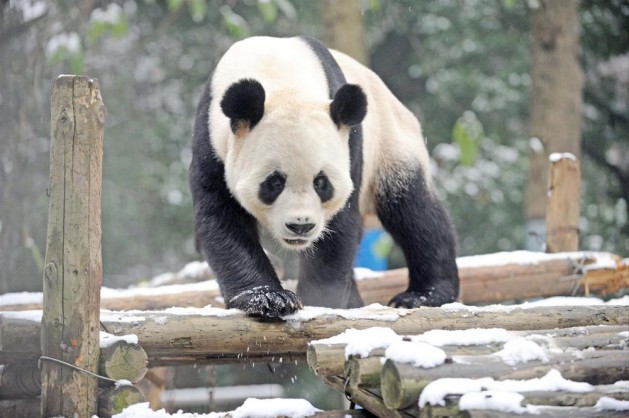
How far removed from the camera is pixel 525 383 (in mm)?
2252

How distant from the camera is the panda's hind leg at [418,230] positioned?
4492 mm

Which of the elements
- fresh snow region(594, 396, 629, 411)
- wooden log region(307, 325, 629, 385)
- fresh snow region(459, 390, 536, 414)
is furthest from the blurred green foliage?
fresh snow region(459, 390, 536, 414)

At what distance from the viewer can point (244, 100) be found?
3.35 metres

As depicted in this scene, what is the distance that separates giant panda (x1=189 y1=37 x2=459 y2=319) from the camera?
3.35 meters

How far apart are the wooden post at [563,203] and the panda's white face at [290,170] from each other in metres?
2.39

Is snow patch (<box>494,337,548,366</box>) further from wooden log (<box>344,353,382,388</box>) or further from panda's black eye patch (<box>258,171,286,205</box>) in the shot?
panda's black eye patch (<box>258,171,286,205</box>)

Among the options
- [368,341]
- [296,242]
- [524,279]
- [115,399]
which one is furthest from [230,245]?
[524,279]

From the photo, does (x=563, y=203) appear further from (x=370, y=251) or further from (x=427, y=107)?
(x=427, y=107)

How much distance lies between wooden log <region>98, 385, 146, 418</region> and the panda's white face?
859mm

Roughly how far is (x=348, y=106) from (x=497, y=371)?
5.05 ft

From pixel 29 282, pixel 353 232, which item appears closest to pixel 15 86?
pixel 29 282

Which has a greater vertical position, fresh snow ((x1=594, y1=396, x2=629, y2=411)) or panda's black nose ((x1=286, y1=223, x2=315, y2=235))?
panda's black nose ((x1=286, y1=223, x2=315, y2=235))

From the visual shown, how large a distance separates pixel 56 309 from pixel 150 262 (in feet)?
24.3

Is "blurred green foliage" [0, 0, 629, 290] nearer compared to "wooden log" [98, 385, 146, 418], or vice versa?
"wooden log" [98, 385, 146, 418]
